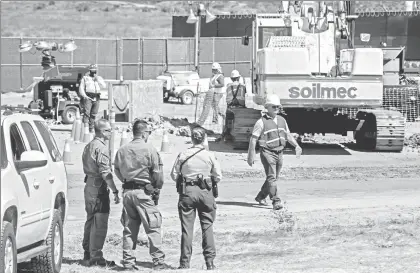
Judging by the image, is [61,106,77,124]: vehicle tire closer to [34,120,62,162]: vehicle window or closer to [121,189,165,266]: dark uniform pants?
[34,120,62,162]: vehicle window

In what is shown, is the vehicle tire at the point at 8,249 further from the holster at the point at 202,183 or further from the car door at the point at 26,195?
the holster at the point at 202,183

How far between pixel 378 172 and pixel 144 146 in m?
10.8

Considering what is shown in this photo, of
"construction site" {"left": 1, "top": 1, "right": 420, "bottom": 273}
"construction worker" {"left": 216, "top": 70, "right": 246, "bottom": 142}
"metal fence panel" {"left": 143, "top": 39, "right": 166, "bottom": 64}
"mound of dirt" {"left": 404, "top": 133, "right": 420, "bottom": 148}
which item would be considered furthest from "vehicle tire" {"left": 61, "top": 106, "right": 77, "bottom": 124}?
"metal fence panel" {"left": 143, "top": 39, "right": 166, "bottom": 64}

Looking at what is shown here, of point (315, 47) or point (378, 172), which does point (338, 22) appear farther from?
point (378, 172)

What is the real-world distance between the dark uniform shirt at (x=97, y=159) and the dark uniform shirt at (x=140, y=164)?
0.38 metres

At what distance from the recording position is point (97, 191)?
11188 millimetres

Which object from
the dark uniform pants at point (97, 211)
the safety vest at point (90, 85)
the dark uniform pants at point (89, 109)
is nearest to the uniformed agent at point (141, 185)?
the dark uniform pants at point (97, 211)

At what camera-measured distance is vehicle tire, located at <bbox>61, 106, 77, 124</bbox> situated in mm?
28625

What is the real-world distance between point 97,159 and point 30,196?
6.80 feet

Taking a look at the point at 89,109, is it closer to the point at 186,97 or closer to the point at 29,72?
the point at 186,97

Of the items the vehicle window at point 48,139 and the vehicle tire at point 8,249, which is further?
the vehicle window at point 48,139

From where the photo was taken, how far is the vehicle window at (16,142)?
929cm

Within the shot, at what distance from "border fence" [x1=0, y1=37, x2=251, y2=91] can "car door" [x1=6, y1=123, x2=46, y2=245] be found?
115 ft

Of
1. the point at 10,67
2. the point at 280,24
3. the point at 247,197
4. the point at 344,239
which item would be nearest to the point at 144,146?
the point at 344,239
